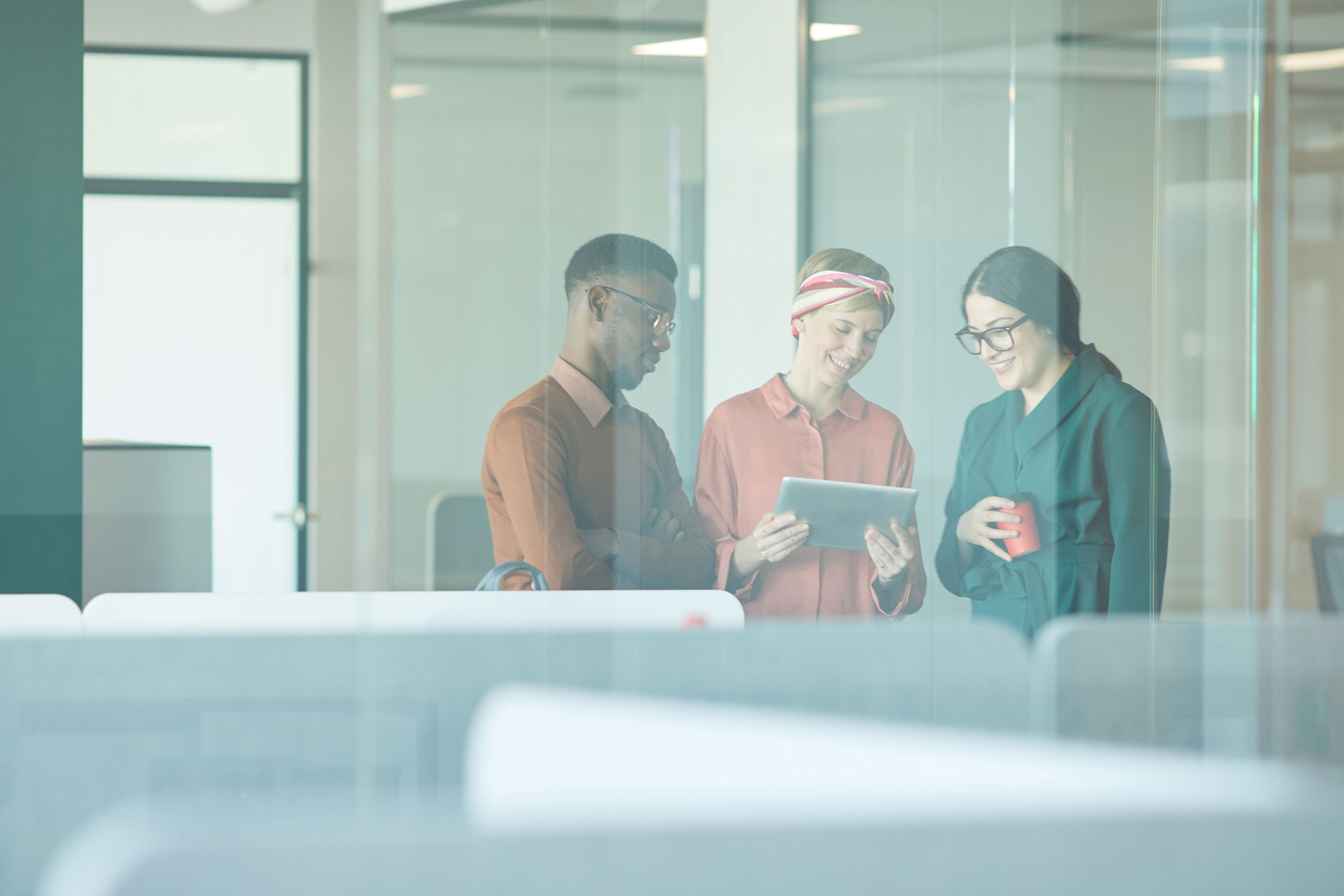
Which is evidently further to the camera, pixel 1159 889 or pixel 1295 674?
pixel 1295 674

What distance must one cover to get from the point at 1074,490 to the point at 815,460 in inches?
29.7

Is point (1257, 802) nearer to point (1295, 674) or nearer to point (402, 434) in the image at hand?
point (1295, 674)

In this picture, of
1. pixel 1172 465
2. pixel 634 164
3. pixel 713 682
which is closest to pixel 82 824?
pixel 713 682

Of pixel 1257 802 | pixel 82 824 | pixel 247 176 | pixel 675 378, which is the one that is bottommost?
pixel 82 824

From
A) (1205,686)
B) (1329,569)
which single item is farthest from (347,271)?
(1329,569)

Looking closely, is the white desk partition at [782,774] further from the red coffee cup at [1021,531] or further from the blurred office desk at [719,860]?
the red coffee cup at [1021,531]

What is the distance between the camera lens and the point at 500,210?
10.8 ft

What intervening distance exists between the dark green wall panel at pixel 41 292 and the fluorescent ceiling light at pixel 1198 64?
9.62 ft

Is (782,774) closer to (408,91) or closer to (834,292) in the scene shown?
(834,292)

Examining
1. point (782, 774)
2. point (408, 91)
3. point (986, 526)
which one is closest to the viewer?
point (782, 774)

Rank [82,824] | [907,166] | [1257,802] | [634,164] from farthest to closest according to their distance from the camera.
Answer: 1. [907,166]
2. [634,164]
3. [82,824]
4. [1257,802]

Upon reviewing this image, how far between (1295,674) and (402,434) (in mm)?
2350

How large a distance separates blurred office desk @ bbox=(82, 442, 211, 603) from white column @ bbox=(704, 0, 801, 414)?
4.48 ft

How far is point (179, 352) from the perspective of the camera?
10.6 ft
